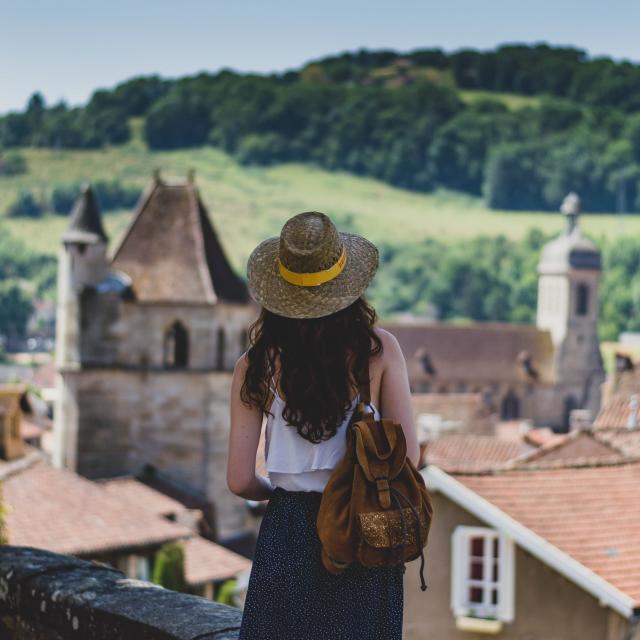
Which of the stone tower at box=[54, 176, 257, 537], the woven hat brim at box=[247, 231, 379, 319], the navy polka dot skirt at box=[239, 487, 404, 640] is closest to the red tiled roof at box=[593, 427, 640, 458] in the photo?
the woven hat brim at box=[247, 231, 379, 319]

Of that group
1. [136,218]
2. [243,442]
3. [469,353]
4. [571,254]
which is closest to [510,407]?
[469,353]

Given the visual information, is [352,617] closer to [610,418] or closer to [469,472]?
[469,472]

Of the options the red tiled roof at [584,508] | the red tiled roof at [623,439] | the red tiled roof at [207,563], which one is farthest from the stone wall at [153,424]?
the red tiled roof at [584,508]

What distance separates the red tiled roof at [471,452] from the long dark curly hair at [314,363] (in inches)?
1226

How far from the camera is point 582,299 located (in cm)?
11438

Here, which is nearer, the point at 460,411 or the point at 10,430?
the point at 10,430

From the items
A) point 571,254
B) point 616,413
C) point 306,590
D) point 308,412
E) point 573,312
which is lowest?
point 573,312

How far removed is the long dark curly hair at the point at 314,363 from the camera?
12.7 ft

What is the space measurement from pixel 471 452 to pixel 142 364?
9.37 meters

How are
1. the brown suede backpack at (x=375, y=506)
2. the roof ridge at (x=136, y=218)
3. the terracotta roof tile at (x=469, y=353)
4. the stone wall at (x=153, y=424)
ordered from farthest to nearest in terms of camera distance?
the terracotta roof tile at (x=469, y=353)
the roof ridge at (x=136, y=218)
the stone wall at (x=153, y=424)
the brown suede backpack at (x=375, y=506)

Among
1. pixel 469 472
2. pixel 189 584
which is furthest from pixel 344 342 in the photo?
pixel 189 584

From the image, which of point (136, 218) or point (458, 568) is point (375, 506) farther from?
point (136, 218)

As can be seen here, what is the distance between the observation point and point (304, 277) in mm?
3896

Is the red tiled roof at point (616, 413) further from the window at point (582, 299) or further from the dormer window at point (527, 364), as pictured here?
the window at point (582, 299)
